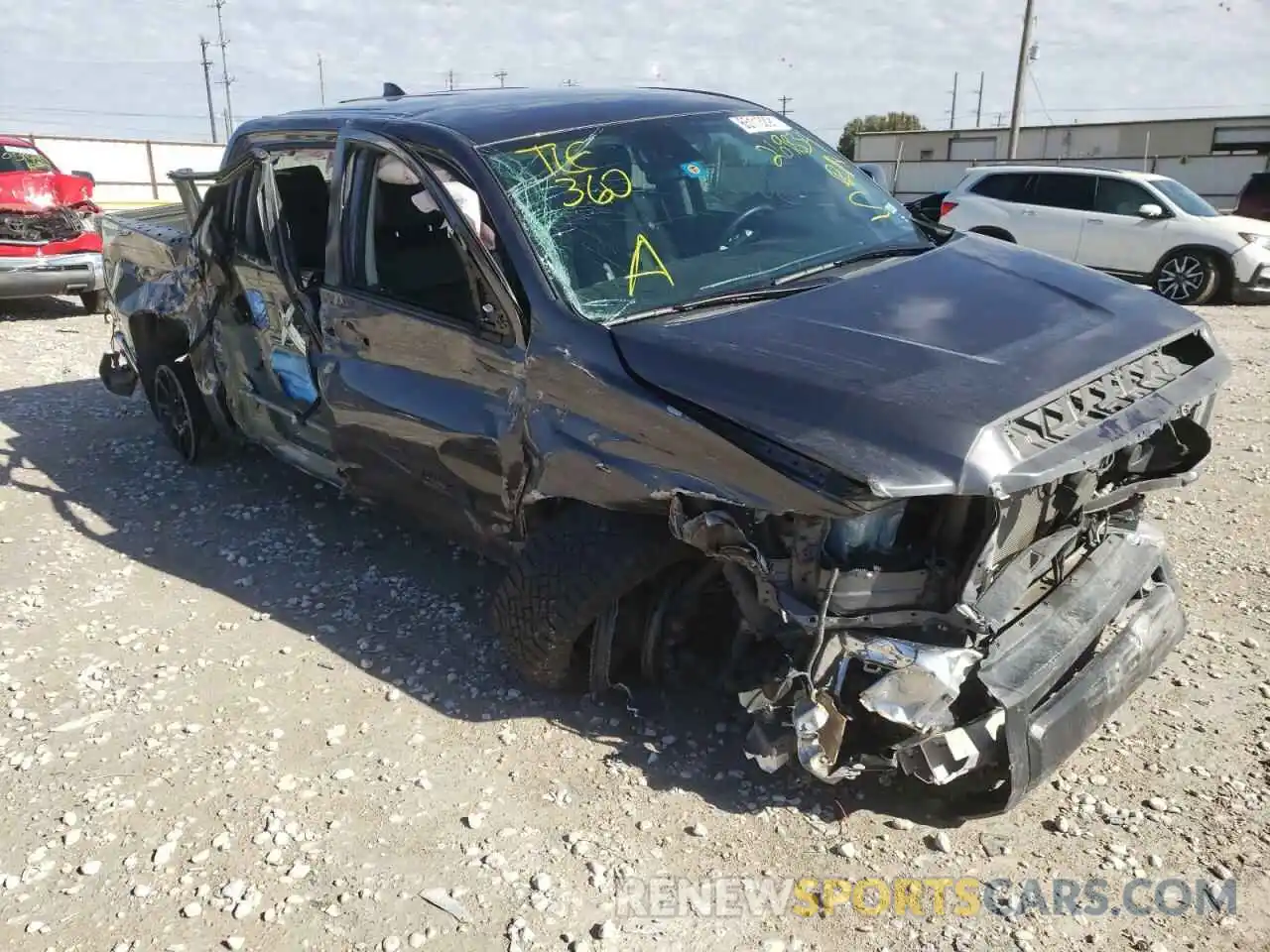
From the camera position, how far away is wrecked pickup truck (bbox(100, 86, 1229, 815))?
246 centimetres

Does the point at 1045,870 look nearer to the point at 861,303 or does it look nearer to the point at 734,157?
the point at 861,303

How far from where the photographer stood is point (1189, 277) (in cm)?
1152

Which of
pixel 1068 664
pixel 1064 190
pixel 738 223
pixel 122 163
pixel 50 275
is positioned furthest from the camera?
pixel 122 163

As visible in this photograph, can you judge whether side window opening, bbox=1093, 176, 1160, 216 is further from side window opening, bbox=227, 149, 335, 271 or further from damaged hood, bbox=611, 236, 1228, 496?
side window opening, bbox=227, 149, 335, 271

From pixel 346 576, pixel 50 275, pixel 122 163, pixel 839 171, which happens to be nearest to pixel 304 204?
pixel 346 576

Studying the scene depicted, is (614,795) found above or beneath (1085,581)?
beneath

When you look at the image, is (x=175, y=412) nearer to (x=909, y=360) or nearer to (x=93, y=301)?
(x=909, y=360)

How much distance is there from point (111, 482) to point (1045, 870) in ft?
17.3

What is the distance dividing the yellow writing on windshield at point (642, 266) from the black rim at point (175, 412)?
3.61m

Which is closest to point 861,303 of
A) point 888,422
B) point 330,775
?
point 888,422

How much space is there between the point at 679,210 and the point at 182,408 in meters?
3.75

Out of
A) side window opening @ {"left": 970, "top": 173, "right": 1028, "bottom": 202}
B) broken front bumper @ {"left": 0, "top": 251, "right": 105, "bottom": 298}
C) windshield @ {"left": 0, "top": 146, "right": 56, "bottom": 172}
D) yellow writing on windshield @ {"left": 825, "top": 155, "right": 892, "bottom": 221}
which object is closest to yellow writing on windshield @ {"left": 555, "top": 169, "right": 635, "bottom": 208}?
yellow writing on windshield @ {"left": 825, "top": 155, "right": 892, "bottom": 221}

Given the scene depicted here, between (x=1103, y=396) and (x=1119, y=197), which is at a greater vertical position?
(x=1103, y=396)

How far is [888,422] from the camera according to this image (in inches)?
92.9
